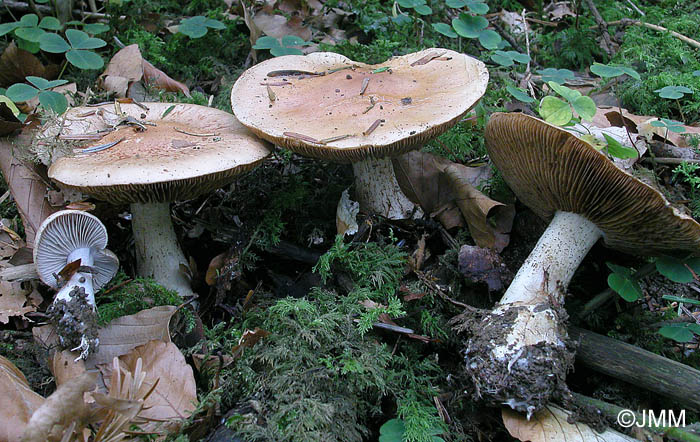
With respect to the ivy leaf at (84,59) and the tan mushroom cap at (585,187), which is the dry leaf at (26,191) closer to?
the ivy leaf at (84,59)

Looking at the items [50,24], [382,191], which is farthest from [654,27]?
[50,24]

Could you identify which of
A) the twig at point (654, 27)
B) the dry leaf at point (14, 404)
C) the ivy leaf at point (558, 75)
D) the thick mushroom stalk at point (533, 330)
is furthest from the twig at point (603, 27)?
the dry leaf at point (14, 404)

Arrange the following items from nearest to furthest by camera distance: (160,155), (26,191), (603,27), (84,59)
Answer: (160,155) → (26,191) → (84,59) → (603,27)

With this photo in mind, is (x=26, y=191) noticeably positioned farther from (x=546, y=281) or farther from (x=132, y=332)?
(x=546, y=281)

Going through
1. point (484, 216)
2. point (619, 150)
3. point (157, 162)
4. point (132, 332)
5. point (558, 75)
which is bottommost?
point (132, 332)

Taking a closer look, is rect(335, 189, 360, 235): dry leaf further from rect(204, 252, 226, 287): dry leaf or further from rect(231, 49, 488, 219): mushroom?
rect(204, 252, 226, 287): dry leaf

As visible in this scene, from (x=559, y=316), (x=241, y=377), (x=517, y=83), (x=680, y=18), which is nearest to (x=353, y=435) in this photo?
(x=241, y=377)

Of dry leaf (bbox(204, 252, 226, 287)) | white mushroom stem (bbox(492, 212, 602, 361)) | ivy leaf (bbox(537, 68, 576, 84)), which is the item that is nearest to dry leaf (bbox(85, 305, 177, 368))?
dry leaf (bbox(204, 252, 226, 287))
